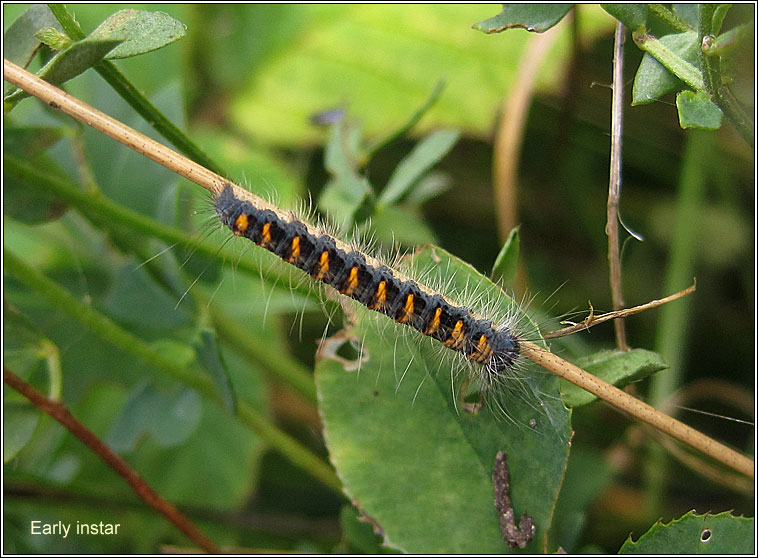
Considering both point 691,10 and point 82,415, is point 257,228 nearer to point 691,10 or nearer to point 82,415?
point 691,10

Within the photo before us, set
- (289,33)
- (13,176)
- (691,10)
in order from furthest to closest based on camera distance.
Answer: (289,33)
(13,176)
(691,10)

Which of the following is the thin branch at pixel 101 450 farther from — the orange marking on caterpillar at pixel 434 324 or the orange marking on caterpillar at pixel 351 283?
the orange marking on caterpillar at pixel 434 324

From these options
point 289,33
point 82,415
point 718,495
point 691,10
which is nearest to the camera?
point 691,10

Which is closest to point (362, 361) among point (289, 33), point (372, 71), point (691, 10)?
point (691, 10)

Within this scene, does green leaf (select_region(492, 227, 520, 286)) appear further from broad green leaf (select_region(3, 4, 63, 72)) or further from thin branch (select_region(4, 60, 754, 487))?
broad green leaf (select_region(3, 4, 63, 72))

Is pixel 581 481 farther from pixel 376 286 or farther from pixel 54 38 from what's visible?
pixel 54 38

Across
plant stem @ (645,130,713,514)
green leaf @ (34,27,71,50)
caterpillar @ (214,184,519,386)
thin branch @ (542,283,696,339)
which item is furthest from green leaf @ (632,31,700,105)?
plant stem @ (645,130,713,514)

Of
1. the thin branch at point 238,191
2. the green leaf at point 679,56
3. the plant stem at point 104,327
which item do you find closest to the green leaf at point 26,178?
the plant stem at point 104,327
